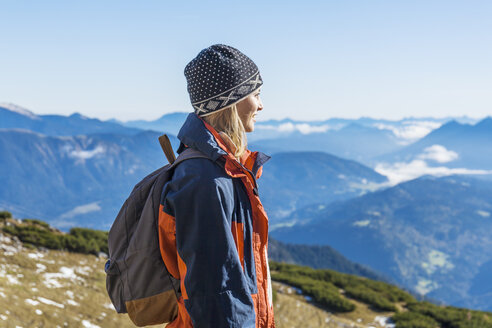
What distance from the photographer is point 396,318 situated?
1122cm

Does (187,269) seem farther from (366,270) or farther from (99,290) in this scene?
(366,270)

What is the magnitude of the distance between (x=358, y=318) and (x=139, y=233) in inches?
410

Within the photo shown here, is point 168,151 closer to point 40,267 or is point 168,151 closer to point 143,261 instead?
point 143,261

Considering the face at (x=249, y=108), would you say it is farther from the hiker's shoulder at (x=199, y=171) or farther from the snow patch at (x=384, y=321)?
the snow patch at (x=384, y=321)

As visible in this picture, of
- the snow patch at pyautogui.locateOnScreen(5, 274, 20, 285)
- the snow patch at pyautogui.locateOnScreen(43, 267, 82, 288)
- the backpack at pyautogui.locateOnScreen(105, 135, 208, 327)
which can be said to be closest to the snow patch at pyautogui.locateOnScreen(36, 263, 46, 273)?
the snow patch at pyautogui.locateOnScreen(43, 267, 82, 288)

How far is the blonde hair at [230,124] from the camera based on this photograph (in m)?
2.69

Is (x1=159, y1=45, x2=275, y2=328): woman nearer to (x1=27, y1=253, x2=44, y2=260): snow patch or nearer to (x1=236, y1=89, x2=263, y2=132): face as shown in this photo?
(x1=236, y1=89, x2=263, y2=132): face

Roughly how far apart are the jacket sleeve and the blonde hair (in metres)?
0.45

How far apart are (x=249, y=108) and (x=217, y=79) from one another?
1.00 ft

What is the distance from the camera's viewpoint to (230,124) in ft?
8.86

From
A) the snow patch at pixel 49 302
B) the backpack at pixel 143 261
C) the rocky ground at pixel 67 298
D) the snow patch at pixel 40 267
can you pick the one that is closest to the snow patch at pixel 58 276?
the rocky ground at pixel 67 298

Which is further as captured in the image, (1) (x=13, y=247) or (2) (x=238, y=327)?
(1) (x=13, y=247)

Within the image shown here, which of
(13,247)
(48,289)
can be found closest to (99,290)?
(48,289)

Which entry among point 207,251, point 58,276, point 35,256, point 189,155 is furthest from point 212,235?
point 35,256
